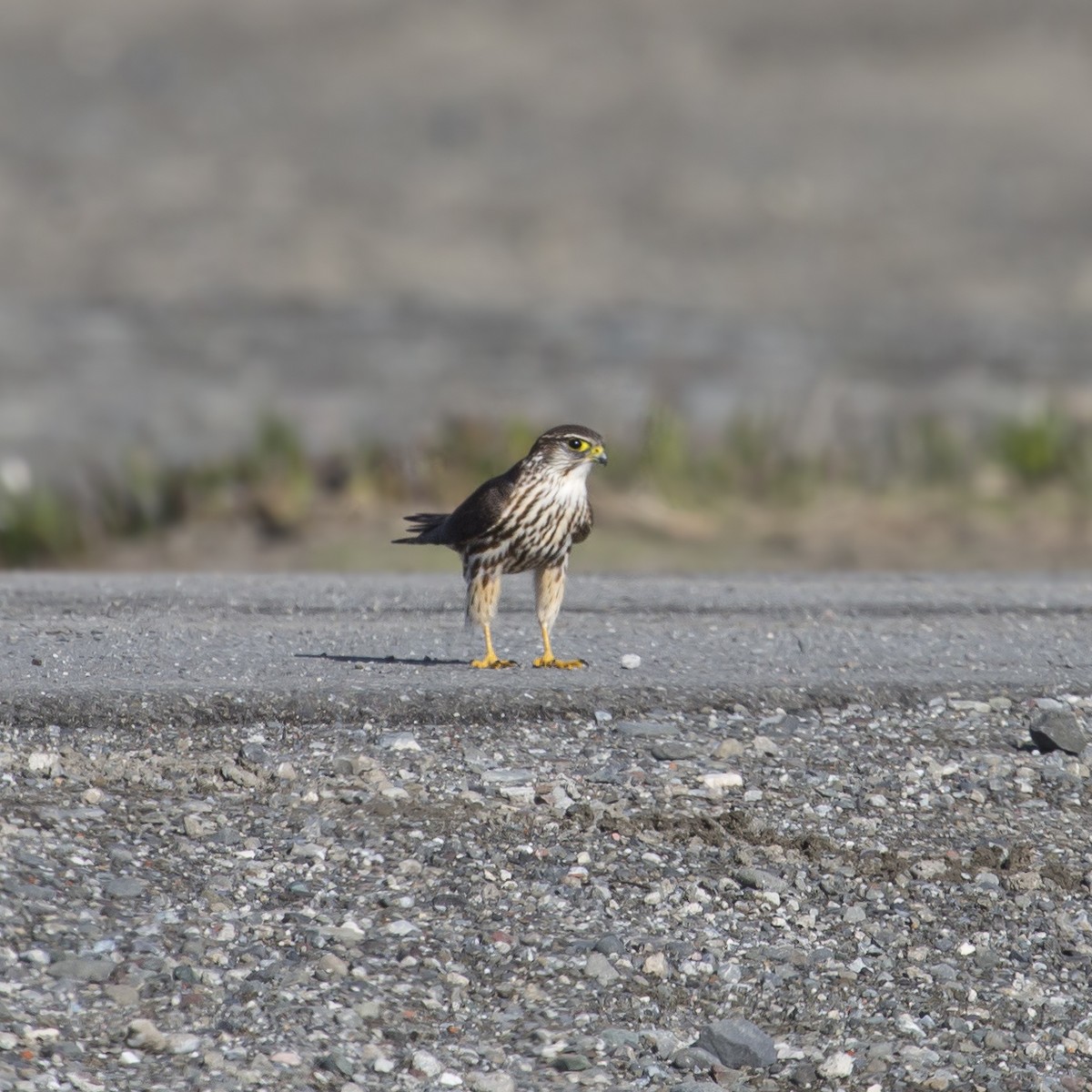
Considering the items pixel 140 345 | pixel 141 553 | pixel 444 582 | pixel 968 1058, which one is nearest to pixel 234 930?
pixel 968 1058

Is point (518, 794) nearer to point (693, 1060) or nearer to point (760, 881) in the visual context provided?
point (760, 881)

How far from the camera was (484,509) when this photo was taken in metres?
6.66

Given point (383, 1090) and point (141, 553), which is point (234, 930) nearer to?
A: point (383, 1090)

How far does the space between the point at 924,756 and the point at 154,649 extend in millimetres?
3180

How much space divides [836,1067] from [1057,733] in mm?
2083

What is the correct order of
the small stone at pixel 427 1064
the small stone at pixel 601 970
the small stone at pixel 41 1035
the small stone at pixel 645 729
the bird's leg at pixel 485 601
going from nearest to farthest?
the small stone at pixel 41 1035 < the small stone at pixel 427 1064 < the small stone at pixel 601 970 < the small stone at pixel 645 729 < the bird's leg at pixel 485 601

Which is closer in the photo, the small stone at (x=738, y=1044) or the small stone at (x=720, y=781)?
the small stone at (x=738, y=1044)

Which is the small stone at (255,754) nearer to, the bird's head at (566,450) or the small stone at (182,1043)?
the small stone at (182,1043)

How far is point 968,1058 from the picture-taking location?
15.6 feet

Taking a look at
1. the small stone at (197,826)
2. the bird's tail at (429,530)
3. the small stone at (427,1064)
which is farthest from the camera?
the bird's tail at (429,530)

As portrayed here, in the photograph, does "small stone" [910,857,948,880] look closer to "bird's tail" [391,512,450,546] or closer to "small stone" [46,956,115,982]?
A: "bird's tail" [391,512,450,546]

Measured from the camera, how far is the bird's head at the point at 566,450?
675cm

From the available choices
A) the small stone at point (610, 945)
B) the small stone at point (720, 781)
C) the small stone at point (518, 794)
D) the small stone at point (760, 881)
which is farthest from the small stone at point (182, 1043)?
the small stone at point (720, 781)

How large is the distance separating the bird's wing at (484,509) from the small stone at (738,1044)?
8.21ft
